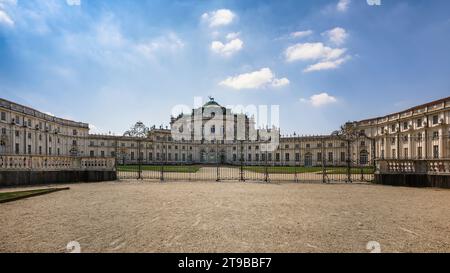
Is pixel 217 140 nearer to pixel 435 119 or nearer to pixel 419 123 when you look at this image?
pixel 435 119

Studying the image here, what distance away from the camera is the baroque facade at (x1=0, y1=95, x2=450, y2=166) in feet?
133

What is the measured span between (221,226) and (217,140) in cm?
2737

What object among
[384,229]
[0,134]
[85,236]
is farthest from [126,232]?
[0,134]

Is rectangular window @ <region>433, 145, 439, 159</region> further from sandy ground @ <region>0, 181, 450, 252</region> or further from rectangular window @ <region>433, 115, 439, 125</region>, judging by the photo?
sandy ground @ <region>0, 181, 450, 252</region>

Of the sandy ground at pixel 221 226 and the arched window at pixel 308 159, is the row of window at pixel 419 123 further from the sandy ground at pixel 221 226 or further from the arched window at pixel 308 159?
the sandy ground at pixel 221 226

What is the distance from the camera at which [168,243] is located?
459 cm

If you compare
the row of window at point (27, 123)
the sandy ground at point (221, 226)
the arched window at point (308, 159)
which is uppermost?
the row of window at point (27, 123)

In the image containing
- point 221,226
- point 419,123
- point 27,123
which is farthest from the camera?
point 27,123

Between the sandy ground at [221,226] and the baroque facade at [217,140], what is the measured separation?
74.7ft

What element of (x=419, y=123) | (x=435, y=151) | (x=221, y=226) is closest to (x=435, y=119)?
(x=419, y=123)

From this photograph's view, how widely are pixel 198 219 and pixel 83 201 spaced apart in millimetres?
5039

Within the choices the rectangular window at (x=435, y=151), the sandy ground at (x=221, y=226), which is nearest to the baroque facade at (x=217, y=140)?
the rectangular window at (x=435, y=151)

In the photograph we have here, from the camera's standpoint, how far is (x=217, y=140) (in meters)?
33.0

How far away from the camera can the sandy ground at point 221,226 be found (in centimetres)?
448
